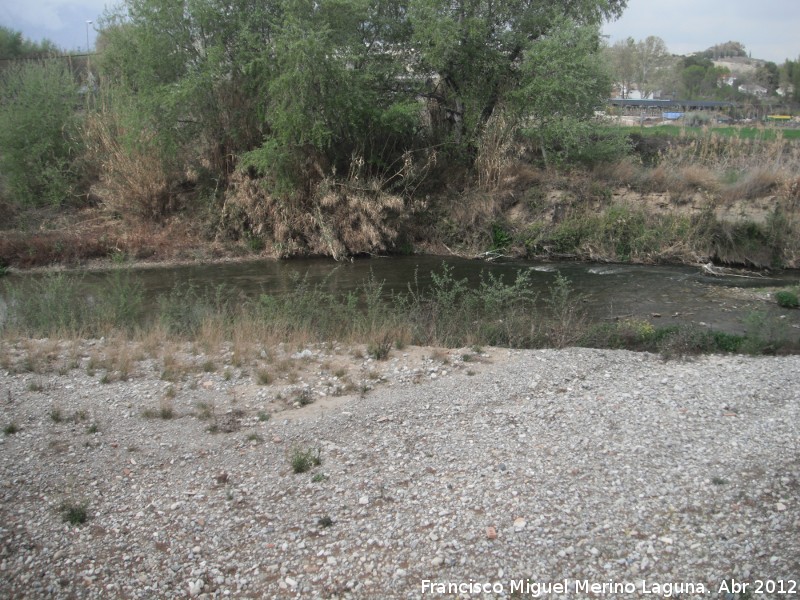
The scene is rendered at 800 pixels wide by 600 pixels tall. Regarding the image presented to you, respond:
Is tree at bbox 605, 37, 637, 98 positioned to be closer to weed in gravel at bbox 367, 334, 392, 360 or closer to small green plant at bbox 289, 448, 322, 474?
weed in gravel at bbox 367, 334, 392, 360

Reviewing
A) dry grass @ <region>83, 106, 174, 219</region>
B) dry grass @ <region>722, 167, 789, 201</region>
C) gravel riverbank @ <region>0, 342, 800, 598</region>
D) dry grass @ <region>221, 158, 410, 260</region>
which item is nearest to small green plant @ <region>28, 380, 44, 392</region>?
gravel riverbank @ <region>0, 342, 800, 598</region>

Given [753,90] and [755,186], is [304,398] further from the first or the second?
[753,90]

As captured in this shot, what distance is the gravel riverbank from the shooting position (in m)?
5.31

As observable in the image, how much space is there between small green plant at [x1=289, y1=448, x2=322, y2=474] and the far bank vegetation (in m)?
14.9

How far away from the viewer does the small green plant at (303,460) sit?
271 inches

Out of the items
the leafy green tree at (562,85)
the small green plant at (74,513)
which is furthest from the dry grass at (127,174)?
the small green plant at (74,513)

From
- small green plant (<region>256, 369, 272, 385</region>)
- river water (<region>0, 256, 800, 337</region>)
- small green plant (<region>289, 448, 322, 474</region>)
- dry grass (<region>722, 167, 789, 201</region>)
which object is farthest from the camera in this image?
dry grass (<region>722, 167, 789, 201</region>)

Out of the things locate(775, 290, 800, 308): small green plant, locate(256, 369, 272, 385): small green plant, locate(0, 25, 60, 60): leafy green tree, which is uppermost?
locate(0, 25, 60, 60): leafy green tree

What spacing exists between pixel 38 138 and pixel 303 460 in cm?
2311

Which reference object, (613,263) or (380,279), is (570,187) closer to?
(613,263)

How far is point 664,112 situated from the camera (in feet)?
156

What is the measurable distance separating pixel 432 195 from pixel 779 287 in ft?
38.3

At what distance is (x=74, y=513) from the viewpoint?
598 cm

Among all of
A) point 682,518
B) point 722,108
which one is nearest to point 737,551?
point 682,518
